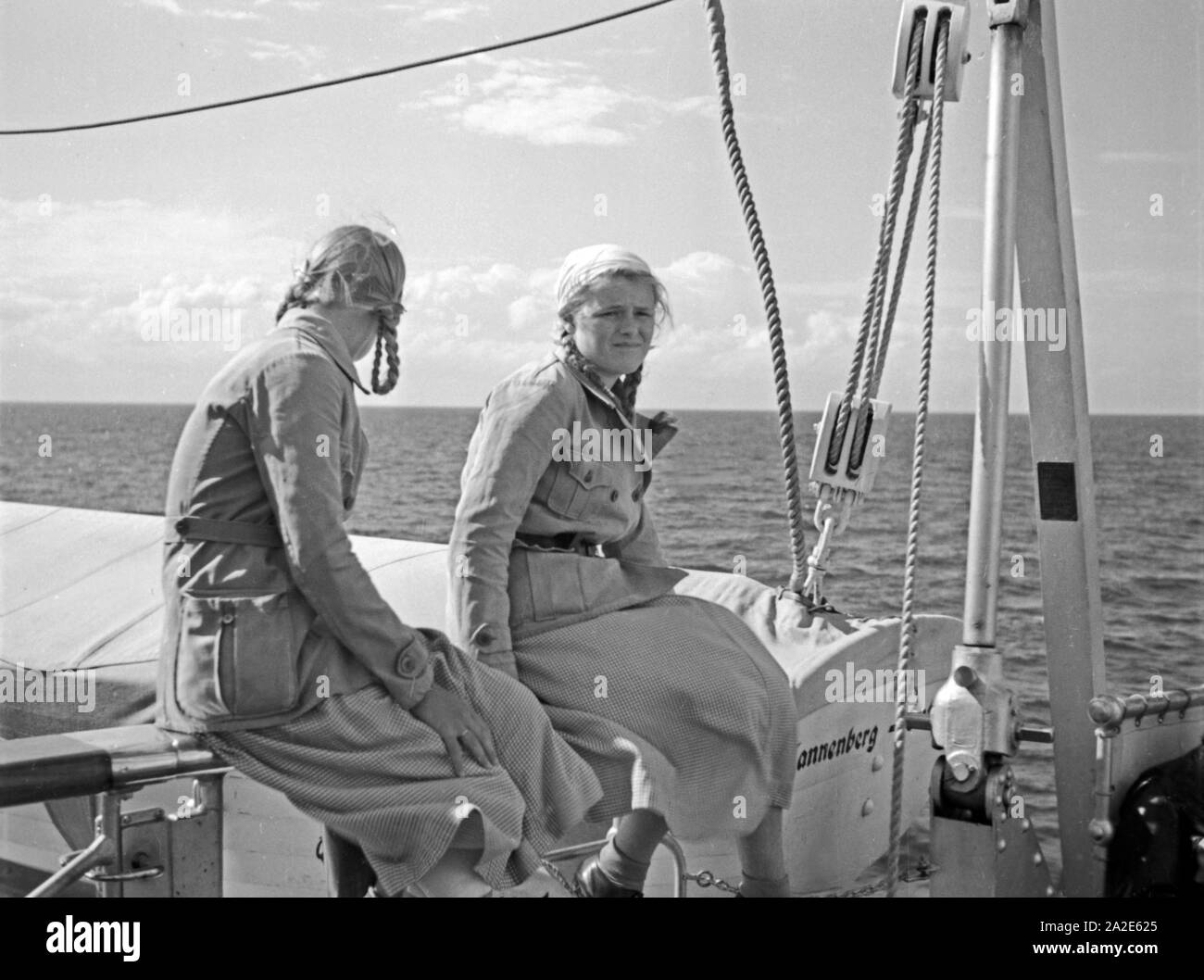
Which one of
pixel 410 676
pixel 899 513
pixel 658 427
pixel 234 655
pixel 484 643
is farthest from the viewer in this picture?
pixel 899 513

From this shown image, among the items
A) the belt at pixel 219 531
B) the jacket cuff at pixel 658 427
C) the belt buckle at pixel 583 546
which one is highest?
the jacket cuff at pixel 658 427

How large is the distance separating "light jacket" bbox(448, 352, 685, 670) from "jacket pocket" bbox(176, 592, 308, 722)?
0.45 metres

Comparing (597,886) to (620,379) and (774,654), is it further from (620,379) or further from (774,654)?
(620,379)

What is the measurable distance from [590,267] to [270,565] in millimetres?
870

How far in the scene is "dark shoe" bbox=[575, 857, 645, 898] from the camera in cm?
263

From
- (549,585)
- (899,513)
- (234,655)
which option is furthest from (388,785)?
(899,513)

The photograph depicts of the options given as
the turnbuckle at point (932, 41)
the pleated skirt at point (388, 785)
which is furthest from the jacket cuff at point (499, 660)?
the turnbuckle at point (932, 41)

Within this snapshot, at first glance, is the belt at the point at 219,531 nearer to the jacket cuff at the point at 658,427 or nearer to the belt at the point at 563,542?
the belt at the point at 563,542

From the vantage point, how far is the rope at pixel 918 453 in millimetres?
2557

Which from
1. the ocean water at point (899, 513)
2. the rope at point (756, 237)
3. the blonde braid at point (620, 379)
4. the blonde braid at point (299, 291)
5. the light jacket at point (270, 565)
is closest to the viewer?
the light jacket at point (270, 565)

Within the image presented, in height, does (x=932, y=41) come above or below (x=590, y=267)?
above

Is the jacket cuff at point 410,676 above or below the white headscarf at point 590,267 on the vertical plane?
below

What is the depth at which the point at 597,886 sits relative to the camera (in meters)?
2.65

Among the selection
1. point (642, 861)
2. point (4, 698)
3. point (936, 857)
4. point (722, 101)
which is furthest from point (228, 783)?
point (722, 101)
